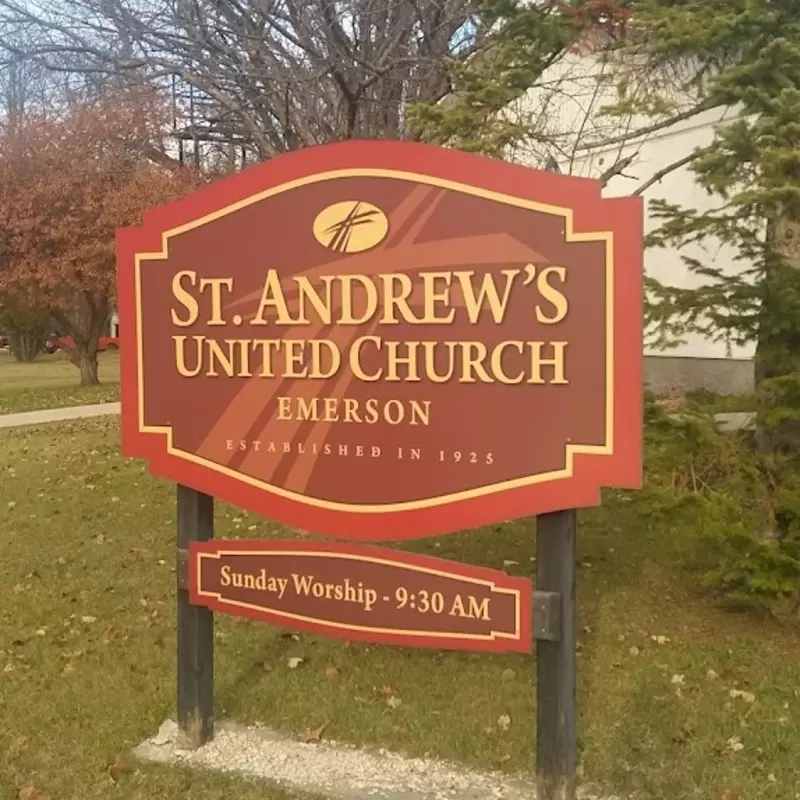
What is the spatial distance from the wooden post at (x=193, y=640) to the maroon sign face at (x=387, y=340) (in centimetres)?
16

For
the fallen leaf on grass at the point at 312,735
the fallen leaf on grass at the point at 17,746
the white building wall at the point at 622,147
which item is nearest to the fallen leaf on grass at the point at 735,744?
the fallen leaf on grass at the point at 312,735

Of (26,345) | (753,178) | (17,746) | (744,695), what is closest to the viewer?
(17,746)

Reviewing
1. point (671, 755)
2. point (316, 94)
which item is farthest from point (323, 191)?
point (316, 94)

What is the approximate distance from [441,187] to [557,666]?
171 centimetres

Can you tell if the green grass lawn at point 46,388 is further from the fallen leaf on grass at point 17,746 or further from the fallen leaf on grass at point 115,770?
the fallen leaf on grass at point 115,770

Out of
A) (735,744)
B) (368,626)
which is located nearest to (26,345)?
(368,626)

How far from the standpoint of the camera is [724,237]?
5.04 m

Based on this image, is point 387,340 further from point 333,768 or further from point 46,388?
point 46,388

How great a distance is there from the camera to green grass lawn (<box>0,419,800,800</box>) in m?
3.83

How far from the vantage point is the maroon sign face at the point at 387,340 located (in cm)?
328

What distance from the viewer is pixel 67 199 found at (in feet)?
73.8

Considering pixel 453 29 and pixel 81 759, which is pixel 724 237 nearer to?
pixel 81 759

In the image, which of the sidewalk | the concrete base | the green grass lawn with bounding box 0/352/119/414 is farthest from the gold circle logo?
the green grass lawn with bounding box 0/352/119/414

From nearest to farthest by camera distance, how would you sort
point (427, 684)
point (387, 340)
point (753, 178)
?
point (387, 340), point (427, 684), point (753, 178)
